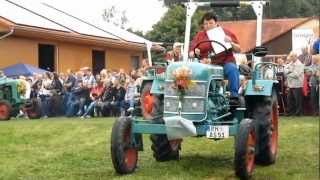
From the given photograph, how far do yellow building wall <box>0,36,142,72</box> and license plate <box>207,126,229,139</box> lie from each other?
17213mm

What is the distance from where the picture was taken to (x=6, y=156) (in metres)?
10.4

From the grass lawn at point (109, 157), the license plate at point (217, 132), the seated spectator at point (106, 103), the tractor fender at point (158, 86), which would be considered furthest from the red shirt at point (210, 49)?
the seated spectator at point (106, 103)

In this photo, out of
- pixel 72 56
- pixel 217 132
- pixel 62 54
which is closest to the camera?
pixel 217 132

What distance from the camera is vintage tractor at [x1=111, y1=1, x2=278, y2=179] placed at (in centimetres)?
816

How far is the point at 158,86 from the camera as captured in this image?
9078mm

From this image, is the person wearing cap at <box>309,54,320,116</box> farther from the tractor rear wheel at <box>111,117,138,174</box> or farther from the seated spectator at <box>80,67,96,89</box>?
the tractor rear wheel at <box>111,117,138,174</box>

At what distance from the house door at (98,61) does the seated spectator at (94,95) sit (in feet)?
33.7

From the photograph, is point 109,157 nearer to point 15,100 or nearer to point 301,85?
point 301,85

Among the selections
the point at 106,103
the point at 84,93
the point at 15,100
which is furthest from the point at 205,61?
the point at 15,100

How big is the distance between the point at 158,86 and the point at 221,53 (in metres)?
0.93

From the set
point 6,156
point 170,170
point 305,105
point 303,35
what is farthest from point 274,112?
point 303,35

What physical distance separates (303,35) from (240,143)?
16434 mm

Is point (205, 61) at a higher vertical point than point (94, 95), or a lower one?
higher

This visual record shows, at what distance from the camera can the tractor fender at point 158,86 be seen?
8984 millimetres
